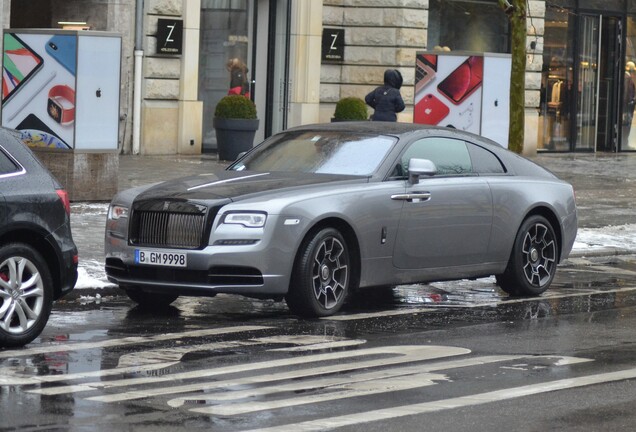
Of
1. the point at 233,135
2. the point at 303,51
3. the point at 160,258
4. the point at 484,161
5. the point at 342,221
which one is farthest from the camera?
the point at 303,51

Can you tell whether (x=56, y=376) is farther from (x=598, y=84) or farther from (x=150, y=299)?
(x=598, y=84)

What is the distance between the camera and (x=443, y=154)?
41.3 ft

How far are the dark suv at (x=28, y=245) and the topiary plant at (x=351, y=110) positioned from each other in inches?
706

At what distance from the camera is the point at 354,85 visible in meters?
31.3

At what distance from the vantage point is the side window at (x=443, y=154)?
1230 centimetres

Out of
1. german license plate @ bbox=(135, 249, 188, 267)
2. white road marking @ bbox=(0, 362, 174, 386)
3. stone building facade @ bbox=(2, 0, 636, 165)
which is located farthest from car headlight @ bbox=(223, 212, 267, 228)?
stone building facade @ bbox=(2, 0, 636, 165)

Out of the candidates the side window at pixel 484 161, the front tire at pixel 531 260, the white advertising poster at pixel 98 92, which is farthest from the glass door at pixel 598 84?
the side window at pixel 484 161

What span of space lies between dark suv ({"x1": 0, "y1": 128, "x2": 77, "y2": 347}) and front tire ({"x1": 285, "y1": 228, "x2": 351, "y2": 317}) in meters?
1.81

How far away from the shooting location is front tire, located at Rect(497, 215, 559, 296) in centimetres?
1303

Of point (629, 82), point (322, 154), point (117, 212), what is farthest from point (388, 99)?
point (629, 82)

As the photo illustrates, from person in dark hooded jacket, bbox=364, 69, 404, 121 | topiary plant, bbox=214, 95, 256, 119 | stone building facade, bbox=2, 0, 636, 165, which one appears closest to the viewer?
person in dark hooded jacket, bbox=364, 69, 404, 121

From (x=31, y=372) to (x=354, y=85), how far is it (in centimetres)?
2314

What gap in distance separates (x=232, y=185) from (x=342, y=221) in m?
0.87

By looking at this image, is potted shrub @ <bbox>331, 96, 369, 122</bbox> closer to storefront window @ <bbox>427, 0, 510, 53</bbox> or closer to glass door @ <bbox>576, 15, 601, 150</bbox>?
storefront window @ <bbox>427, 0, 510, 53</bbox>
